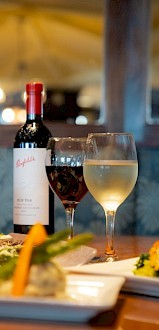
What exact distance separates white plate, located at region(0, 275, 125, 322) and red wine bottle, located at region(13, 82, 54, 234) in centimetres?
48

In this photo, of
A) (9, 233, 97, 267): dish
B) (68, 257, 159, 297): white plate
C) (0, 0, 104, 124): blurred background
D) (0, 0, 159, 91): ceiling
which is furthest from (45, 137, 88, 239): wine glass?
(0, 0, 104, 124): blurred background

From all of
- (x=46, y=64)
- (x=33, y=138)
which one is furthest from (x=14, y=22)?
(x=33, y=138)

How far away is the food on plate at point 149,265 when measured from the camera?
76 centimetres

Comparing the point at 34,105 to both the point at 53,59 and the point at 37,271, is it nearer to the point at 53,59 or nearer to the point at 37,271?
the point at 37,271

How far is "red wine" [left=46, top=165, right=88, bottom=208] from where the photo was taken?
3.45 feet

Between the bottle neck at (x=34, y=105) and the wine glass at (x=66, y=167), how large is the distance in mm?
91

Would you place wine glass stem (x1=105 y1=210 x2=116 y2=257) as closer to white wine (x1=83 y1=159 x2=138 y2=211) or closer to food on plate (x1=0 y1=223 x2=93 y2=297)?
white wine (x1=83 y1=159 x2=138 y2=211)

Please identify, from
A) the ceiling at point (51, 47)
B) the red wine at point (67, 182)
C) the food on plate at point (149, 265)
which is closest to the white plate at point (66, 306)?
the food on plate at point (149, 265)

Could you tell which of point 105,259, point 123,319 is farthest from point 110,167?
point 123,319

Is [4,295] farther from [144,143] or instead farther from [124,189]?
[144,143]

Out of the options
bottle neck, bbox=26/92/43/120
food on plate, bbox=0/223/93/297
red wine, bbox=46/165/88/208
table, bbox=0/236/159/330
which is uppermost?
bottle neck, bbox=26/92/43/120

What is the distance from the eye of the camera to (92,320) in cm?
61

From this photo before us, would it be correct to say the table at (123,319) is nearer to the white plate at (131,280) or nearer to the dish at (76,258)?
the white plate at (131,280)

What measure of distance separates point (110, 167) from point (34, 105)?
0.76 ft
